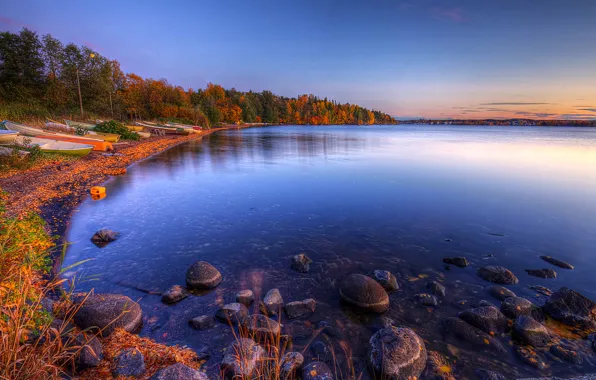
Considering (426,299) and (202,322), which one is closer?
(202,322)

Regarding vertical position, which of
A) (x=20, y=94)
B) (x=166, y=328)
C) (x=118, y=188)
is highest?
(x=20, y=94)

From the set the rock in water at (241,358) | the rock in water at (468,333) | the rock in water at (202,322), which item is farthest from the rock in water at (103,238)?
the rock in water at (468,333)

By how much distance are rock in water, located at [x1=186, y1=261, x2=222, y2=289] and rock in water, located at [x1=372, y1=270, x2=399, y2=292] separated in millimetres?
4219

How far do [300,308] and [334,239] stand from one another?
4.45 metres

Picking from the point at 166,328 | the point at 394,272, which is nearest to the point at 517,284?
the point at 394,272

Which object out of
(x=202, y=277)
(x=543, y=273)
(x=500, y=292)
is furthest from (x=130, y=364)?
(x=543, y=273)

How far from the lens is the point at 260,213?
13641 mm

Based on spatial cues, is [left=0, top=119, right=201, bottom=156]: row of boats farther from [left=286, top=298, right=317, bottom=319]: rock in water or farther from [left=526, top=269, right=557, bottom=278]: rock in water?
[left=526, top=269, right=557, bottom=278]: rock in water

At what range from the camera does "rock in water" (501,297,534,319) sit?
20.6 ft

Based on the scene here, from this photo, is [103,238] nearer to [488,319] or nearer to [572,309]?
[488,319]

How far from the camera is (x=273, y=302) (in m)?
6.57

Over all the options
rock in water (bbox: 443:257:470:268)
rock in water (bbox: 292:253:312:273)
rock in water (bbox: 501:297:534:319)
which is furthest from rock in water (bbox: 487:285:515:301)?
rock in water (bbox: 292:253:312:273)

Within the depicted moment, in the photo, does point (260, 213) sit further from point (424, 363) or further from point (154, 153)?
point (154, 153)

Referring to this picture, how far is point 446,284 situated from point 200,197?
12.7 m
